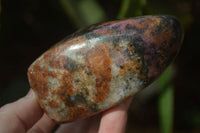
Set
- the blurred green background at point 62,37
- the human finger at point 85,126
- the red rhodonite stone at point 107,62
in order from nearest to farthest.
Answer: the red rhodonite stone at point 107,62 < the human finger at point 85,126 < the blurred green background at point 62,37

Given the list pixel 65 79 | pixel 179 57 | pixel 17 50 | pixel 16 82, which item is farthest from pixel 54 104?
pixel 179 57

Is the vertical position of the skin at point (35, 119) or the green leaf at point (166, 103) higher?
the skin at point (35, 119)

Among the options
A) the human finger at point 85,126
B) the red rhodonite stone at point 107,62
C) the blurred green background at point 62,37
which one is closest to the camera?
the red rhodonite stone at point 107,62

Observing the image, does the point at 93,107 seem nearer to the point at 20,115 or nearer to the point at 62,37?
the point at 20,115

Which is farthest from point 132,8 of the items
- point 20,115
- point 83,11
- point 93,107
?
point 20,115

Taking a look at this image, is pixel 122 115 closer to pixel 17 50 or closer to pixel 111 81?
pixel 111 81

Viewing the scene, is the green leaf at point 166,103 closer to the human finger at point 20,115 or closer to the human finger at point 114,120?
the human finger at point 114,120

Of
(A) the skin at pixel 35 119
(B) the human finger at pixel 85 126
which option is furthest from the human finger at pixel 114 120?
(B) the human finger at pixel 85 126

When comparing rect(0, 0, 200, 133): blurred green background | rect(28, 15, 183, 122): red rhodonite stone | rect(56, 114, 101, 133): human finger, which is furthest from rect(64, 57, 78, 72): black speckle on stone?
rect(0, 0, 200, 133): blurred green background
